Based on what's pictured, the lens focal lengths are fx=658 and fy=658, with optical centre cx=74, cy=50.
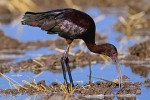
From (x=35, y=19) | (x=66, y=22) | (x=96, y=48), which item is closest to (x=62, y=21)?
(x=66, y=22)

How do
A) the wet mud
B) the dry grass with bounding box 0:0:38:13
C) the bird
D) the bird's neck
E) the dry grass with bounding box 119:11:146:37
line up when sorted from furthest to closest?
the dry grass with bounding box 0:0:38:13, the dry grass with bounding box 119:11:146:37, the bird's neck, the bird, the wet mud

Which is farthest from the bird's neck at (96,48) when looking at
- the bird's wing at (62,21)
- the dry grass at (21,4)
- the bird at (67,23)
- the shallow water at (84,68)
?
the dry grass at (21,4)

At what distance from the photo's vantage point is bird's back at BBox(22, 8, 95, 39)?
11.0 meters

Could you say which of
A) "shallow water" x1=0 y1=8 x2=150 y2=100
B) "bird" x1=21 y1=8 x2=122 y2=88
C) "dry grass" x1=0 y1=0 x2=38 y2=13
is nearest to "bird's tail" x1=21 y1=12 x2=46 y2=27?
"bird" x1=21 y1=8 x2=122 y2=88

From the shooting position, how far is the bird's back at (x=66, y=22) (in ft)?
36.0

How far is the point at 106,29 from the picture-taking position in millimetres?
20312

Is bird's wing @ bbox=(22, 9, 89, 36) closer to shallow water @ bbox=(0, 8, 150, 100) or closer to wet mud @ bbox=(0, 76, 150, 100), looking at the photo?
wet mud @ bbox=(0, 76, 150, 100)

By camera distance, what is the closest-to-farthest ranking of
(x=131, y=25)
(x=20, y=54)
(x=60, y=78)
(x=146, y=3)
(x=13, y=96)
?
1. (x=13, y=96)
2. (x=60, y=78)
3. (x=20, y=54)
4. (x=131, y=25)
5. (x=146, y=3)

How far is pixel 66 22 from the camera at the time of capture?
11.0m

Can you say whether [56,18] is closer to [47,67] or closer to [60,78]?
[60,78]

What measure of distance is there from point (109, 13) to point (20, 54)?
32.9ft

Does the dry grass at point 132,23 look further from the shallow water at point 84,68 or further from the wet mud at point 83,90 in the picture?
the wet mud at point 83,90

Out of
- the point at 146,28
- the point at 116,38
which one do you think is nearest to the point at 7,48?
the point at 116,38

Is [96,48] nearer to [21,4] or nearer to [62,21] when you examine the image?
[62,21]
